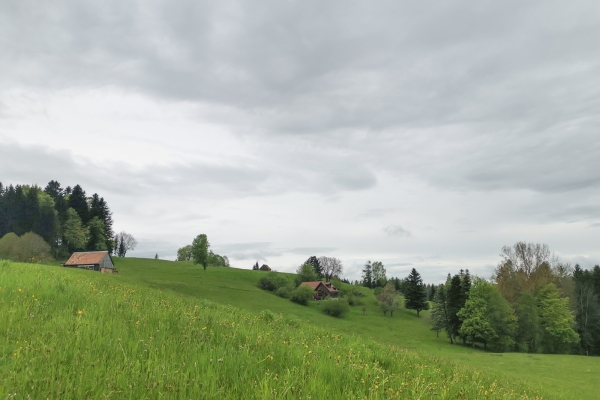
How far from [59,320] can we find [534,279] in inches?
3194

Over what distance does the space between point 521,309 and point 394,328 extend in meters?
26.6

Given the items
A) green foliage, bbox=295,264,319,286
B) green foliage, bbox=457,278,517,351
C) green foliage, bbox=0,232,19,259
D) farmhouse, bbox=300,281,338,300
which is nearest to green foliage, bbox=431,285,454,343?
green foliage, bbox=457,278,517,351

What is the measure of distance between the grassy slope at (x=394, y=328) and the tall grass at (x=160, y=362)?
944 centimetres

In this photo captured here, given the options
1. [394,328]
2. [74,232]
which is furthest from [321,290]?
[74,232]

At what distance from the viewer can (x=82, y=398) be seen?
150 inches

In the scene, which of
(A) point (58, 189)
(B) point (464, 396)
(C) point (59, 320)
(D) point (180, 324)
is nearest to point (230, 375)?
(D) point (180, 324)

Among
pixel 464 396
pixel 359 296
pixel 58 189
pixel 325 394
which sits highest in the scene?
pixel 58 189

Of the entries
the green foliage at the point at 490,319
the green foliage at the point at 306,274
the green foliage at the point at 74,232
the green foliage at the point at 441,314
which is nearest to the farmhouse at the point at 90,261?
the green foliage at the point at 74,232

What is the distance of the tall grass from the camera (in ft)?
13.6

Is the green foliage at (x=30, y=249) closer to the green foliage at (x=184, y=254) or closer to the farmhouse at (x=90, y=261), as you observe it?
the farmhouse at (x=90, y=261)

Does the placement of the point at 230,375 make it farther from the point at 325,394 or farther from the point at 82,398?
the point at 82,398

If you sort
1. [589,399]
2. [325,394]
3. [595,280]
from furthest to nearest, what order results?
[595,280] → [589,399] → [325,394]

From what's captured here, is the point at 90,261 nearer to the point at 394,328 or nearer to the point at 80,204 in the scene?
the point at 80,204

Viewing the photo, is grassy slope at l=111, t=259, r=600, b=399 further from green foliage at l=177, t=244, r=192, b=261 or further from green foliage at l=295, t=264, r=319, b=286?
green foliage at l=177, t=244, r=192, b=261
